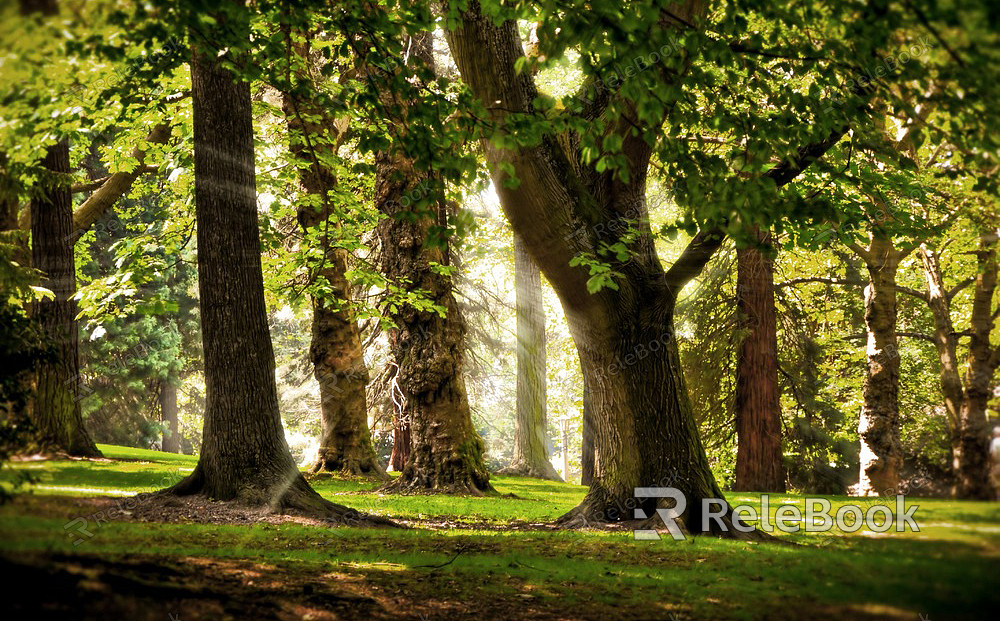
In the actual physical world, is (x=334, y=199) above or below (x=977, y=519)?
above

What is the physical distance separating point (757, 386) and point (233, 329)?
10.7 meters

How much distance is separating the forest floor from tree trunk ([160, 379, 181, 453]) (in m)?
14.1

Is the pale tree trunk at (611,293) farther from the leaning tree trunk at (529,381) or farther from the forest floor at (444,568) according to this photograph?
the leaning tree trunk at (529,381)

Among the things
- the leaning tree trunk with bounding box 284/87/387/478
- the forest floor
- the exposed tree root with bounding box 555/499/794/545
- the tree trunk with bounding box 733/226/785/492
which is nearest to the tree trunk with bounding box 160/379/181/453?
the leaning tree trunk with bounding box 284/87/387/478

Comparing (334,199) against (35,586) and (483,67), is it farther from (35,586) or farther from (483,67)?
(35,586)

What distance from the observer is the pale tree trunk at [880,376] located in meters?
5.86

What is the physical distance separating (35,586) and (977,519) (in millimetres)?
3351

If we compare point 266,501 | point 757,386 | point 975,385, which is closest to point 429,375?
point 266,501

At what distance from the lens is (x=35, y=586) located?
2451 millimetres

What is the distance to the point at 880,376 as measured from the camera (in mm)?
6844

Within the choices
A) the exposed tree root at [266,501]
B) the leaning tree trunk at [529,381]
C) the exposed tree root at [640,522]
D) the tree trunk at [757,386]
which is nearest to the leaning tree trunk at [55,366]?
the exposed tree root at [266,501]

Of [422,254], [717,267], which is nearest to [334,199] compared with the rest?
[422,254]

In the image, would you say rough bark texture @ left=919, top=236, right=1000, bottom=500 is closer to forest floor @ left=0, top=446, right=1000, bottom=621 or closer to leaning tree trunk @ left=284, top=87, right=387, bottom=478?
forest floor @ left=0, top=446, right=1000, bottom=621

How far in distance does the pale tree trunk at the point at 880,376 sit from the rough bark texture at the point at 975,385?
73.3 inches
